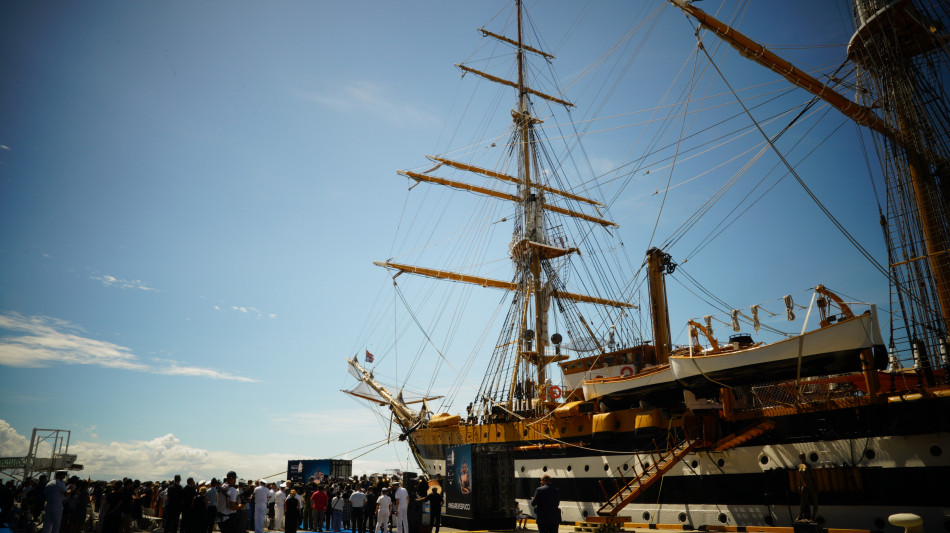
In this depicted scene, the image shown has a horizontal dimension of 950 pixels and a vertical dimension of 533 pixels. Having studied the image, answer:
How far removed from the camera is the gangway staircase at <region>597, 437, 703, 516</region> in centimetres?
1303

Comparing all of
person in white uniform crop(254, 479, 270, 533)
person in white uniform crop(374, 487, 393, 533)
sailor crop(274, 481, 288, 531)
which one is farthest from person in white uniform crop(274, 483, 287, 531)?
person in white uniform crop(374, 487, 393, 533)

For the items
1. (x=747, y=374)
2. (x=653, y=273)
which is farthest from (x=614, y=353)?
(x=747, y=374)

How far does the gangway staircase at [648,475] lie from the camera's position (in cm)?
1303

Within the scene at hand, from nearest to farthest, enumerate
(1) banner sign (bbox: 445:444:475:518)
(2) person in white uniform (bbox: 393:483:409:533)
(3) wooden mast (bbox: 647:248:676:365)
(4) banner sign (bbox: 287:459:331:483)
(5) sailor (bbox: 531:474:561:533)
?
1. (5) sailor (bbox: 531:474:561:533)
2. (2) person in white uniform (bbox: 393:483:409:533)
3. (1) banner sign (bbox: 445:444:475:518)
4. (3) wooden mast (bbox: 647:248:676:365)
5. (4) banner sign (bbox: 287:459:331:483)

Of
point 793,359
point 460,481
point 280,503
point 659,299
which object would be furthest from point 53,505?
point 659,299

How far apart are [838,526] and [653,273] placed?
8659 millimetres

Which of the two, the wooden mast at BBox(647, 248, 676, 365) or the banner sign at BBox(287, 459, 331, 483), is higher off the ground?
the wooden mast at BBox(647, 248, 676, 365)

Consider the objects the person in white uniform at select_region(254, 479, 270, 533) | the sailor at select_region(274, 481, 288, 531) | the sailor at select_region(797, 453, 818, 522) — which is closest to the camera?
the sailor at select_region(797, 453, 818, 522)

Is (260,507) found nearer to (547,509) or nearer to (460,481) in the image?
(460,481)

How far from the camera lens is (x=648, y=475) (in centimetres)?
1405

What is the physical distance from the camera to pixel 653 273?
18.0m

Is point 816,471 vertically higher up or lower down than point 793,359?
lower down

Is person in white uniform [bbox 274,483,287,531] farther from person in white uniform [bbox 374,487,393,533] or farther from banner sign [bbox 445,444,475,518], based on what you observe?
banner sign [bbox 445,444,475,518]

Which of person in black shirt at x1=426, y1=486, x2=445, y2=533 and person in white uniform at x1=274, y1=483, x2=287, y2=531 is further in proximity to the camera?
person in white uniform at x1=274, y1=483, x2=287, y2=531
